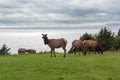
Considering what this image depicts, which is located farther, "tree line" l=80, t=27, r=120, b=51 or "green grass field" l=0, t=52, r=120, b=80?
"tree line" l=80, t=27, r=120, b=51

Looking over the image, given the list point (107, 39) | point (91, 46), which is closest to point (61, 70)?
point (91, 46)

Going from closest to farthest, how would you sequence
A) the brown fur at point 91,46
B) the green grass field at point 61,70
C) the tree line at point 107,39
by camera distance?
the green grass field at point 61,70, the brown fur at point 91,46, the tree line at point 107,39

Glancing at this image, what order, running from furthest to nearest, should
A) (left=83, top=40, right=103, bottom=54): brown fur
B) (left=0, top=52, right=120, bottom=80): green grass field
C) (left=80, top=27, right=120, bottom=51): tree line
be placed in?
1. (left=80, top=27, right=120, bottom=51): tree line
2. (left=83, top=40, right=103, bottom=54): brown fur
3. (left=0, top=52, right=120, bottom=80): green grass field

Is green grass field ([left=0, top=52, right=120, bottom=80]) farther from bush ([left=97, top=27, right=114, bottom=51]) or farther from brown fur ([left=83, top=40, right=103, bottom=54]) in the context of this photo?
bush ([left=97, top=27, right=114, bottom=51])

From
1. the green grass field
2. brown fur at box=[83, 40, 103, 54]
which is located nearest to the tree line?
Answer: brown fur at box=[83, 40, 103, 54]

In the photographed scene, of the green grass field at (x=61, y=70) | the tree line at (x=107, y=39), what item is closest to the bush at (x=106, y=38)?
the tree line at (x=107, y=39)

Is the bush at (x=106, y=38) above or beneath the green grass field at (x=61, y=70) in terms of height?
above

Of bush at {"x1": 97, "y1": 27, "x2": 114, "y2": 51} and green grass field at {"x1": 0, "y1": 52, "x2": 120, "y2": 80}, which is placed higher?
bush at {"x1": 97, "y1": 27, "x2": 114, "y2": 51}

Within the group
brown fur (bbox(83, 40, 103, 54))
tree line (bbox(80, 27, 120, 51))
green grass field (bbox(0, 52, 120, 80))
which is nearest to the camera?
green grass field (bbox(0, 52, 120, 80))

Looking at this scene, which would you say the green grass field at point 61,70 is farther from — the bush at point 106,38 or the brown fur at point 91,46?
the bush at point 106,38

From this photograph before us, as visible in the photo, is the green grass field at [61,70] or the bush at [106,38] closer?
the green grass field at [61,70]

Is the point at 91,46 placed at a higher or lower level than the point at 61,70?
higher

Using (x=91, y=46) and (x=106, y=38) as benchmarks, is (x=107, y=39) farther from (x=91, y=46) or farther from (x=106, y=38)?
(x=91, y=46)

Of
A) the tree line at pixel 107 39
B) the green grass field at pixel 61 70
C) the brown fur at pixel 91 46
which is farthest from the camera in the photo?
the tree line at pixel 107 39
